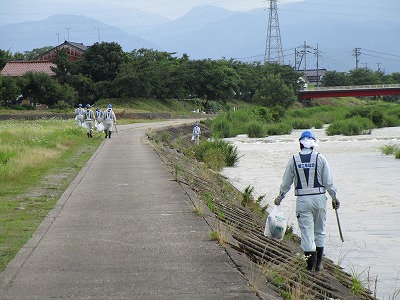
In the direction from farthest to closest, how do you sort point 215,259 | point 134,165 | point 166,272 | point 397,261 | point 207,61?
point 207,61, point 134,165, point 397,261, point 215,259, point 166,272

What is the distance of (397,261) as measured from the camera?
41.9ft

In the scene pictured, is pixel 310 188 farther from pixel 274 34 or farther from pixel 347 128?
pixel 274 34

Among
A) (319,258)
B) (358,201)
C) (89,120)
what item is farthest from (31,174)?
(89,120)

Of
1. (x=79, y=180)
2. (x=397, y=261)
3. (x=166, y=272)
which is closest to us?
(x=166, y=272)

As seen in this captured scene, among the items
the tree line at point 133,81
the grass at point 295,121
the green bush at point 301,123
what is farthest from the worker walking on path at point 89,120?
the green bush at point 301,123

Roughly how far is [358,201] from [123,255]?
1354cm

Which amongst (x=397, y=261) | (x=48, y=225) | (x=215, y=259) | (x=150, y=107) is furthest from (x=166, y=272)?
(x=150, y=107)

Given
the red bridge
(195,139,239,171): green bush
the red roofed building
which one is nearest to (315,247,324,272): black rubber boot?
(195,139,239,171): green bush

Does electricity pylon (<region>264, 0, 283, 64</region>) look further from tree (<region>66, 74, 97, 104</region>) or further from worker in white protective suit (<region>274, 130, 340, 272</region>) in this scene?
worker in white protective suit (<region>274, 130, 340, 272</region>)

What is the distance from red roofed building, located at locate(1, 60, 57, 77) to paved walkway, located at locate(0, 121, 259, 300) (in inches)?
2613

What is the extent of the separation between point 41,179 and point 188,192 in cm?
510

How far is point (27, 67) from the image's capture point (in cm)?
8019

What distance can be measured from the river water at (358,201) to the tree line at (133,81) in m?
28.7

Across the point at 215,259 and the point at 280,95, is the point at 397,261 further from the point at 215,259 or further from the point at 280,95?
the point at 280,95
